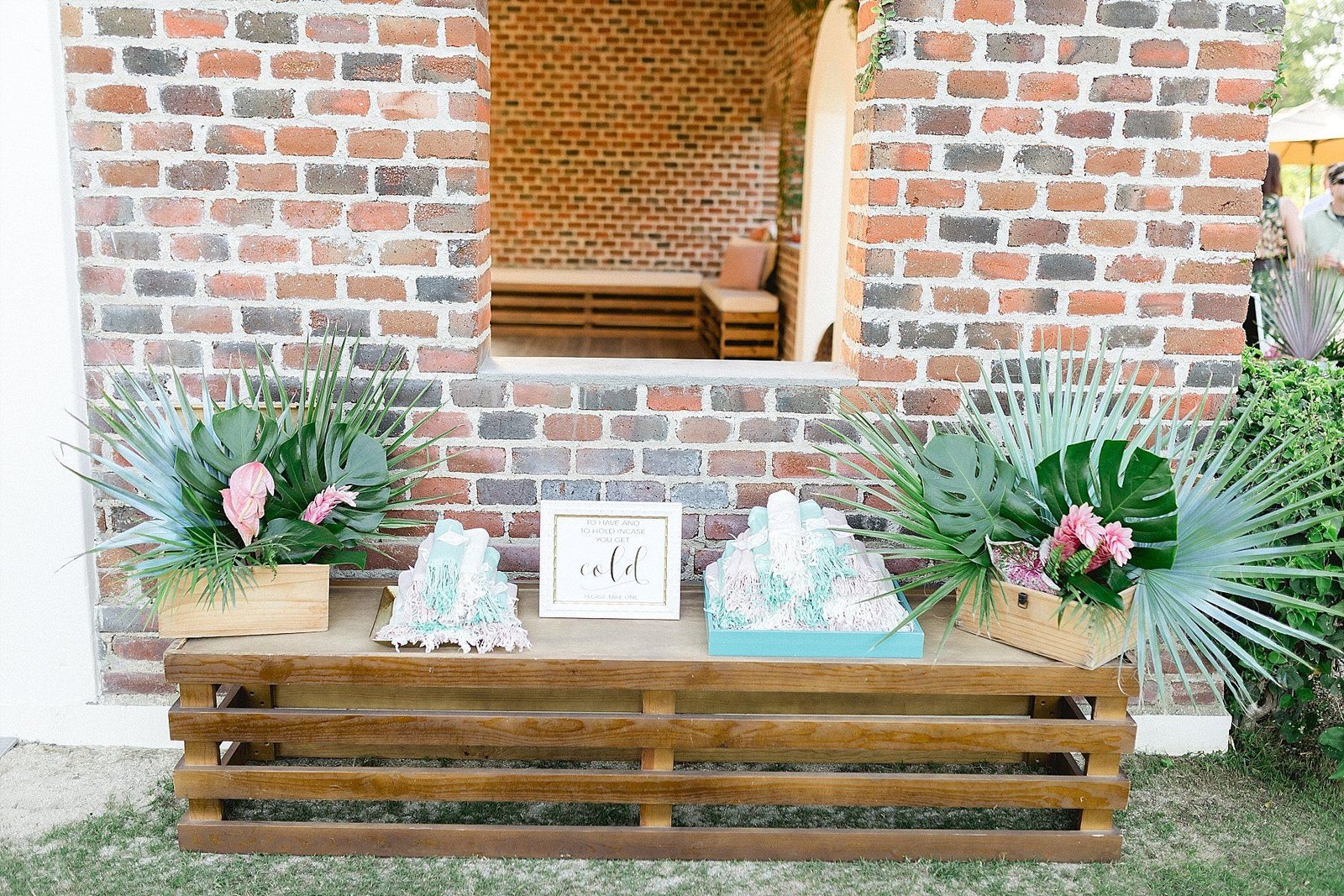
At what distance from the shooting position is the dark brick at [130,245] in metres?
2.56

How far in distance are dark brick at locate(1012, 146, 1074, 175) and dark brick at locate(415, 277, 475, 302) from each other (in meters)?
1.30

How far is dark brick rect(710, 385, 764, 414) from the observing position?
2.67 m

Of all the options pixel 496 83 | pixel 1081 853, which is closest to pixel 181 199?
pixel 1081 853

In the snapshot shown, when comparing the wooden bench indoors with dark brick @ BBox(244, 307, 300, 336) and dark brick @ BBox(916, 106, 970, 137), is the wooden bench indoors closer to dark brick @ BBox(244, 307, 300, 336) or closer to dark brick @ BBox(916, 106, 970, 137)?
dark brick @ BBox(244, 307, 300, 336)

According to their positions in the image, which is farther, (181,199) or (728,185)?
(728,185)

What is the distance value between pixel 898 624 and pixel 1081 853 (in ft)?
2.22

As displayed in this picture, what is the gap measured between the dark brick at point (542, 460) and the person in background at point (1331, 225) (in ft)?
11.0

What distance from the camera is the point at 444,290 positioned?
2596mm

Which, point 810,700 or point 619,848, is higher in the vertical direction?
point 810,700

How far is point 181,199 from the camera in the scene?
254 cm

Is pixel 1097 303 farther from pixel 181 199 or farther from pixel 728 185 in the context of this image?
pixel 728 185

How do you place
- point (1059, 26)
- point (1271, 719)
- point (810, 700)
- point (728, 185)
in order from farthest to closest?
point (728, 185), point (1271, 719), point (810, 700), point (1059, 26)

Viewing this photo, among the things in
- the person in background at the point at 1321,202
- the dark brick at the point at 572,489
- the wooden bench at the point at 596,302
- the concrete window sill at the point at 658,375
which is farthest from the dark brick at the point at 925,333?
the wooden bench at the point at 596,302

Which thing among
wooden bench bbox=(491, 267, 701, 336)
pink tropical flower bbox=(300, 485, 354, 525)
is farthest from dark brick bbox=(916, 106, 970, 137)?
wooden bench bbox=(491, 267, 701, 336)
